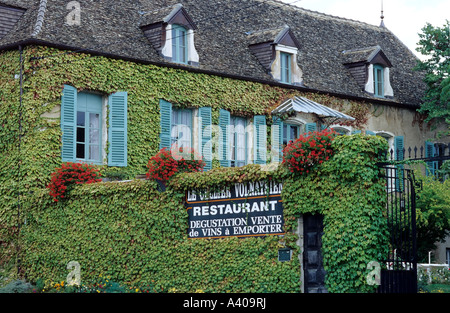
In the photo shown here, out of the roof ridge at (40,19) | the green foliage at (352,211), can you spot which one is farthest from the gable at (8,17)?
the green foliage at (352,211)

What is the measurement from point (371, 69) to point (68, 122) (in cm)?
1157

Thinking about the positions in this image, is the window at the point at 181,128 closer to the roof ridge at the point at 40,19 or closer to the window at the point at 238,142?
the window at the point at 238,142

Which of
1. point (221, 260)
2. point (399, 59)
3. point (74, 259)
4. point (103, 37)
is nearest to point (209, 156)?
point (103, 37)

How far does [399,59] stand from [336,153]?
17.5 m

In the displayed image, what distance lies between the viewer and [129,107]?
1872 centimetres

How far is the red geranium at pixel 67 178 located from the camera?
52.8 feet

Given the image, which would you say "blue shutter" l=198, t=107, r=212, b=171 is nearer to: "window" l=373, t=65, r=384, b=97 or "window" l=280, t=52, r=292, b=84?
"window" l=280, t=52, r=292, b=84

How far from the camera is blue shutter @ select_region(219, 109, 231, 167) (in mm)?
20469

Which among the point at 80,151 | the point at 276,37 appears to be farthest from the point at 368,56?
the point at 80,151

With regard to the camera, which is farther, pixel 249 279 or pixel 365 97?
pixel 365 97

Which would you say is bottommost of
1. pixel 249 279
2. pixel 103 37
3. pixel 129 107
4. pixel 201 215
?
pixel 249 279

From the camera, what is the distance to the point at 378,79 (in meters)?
25.3

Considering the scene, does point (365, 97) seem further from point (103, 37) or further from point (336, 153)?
point (336, 153)

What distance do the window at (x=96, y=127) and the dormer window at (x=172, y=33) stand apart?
211cm
